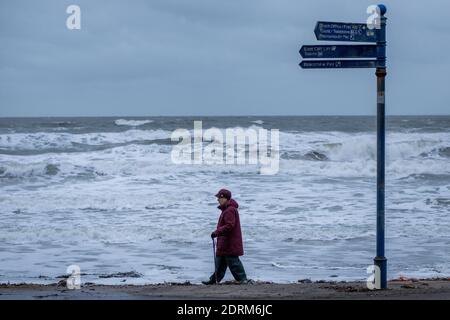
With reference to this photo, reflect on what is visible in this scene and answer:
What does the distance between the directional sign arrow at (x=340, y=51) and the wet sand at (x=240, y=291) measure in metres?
2.55

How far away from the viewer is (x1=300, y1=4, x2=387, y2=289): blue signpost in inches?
283

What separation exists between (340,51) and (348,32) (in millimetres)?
217

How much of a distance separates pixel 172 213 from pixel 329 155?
21015 mm

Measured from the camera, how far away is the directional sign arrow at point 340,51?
7277mm

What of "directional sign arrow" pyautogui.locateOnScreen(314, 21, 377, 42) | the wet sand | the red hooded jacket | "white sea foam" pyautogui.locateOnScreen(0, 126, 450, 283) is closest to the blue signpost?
"directional sign arrow" pyautogui.locateOnScreen(314, 21, 377, 42)

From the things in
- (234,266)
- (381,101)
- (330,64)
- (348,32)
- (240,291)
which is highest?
(348,32)

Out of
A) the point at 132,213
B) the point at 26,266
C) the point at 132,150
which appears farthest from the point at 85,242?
the point at 132,150

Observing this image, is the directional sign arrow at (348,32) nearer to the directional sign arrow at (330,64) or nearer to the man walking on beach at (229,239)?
the directional sign arrow at (330,64)

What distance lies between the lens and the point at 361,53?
7.29 metres

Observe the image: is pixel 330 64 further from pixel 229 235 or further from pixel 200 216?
pixel 200 216

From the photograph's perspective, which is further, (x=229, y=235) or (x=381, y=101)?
(x=229, y=235)

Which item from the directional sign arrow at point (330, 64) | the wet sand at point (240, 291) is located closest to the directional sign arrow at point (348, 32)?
the directional sign arrow at point (330, 64)

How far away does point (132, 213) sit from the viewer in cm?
1777

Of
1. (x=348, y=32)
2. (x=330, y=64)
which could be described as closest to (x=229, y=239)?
(x=330, y=64)
